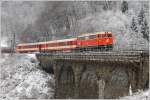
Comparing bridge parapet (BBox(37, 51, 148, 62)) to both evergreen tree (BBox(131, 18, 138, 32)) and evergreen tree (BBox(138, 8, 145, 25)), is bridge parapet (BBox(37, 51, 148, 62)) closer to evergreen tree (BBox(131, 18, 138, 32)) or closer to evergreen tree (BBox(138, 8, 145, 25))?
evergreen tree (BBox(138, 8, 145, 25))

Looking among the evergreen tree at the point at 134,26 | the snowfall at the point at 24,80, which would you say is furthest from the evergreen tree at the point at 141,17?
the snowfall at the point at 24,80

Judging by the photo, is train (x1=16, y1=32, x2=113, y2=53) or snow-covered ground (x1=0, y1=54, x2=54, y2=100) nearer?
snow-covered ground (x1=0, y1=54, x2=54, y2=100)

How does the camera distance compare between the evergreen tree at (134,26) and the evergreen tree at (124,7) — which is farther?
the evergreen tree at (124,7)

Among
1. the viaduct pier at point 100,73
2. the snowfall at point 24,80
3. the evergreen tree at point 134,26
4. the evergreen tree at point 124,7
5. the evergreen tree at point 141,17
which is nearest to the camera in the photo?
the viaduct pier at point 100,73

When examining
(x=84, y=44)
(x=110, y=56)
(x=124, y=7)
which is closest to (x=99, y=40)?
(x=84, y=44)

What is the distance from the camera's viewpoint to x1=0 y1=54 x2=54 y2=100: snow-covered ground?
174 ft

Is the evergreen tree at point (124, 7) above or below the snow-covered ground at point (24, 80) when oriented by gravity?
above

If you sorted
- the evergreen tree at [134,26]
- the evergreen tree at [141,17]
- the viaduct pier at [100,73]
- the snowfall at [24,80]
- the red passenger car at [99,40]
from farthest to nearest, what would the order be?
the evergreen tree at [134,26], the evergreen tree at [141,17], the red passenger car at [99,40], the snowfall at [24,80], the viaduct pier at [100,73]

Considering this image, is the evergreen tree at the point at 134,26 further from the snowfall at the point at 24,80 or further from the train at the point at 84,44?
the snowfall at the point at 24,80

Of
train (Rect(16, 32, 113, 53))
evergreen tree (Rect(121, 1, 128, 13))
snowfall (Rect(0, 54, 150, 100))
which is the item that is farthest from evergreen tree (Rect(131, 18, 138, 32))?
snowfall (Rect(0, 54, 150, 100))

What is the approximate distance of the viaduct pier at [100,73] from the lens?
3612 centimetres

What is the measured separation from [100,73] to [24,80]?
18.1 metres

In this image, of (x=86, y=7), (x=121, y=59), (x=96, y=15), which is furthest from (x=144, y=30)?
(x=121, y=59)

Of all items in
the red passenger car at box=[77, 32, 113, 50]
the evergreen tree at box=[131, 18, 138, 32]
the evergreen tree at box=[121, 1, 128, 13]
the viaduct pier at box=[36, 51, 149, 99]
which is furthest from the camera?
the evergreen tree at box=[121, 1, 128, 13]
